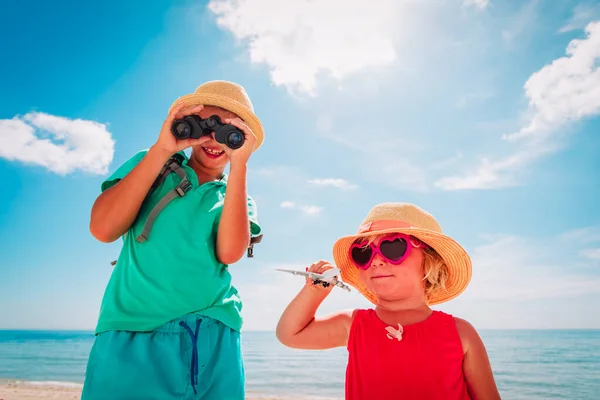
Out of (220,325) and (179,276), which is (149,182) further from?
(220,325)

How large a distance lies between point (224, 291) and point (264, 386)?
1357 centimetres

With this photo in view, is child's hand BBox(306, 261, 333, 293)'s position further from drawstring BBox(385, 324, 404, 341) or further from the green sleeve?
the green sleeve

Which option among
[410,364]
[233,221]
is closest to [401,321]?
[410,364]

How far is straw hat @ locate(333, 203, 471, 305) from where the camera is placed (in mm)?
2504

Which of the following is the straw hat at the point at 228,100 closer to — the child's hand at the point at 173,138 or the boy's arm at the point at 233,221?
the child's hand at the point at 173,138

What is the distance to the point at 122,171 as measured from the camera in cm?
215

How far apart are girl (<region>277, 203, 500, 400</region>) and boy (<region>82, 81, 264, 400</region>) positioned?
662mm

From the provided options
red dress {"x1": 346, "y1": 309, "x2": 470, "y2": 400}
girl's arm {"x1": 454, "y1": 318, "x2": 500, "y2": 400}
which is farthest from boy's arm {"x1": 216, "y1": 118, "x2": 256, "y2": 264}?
girl's arm {"x1": 454, "y1": 318, "x2": 500, "y2": 400}

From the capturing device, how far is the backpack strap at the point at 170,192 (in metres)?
1.97

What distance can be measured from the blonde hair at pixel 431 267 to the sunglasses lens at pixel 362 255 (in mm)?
44

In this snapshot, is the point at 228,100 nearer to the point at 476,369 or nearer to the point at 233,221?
the point at 233,221

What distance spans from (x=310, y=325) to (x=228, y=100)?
147 cm

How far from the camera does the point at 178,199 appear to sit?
2.09 metres

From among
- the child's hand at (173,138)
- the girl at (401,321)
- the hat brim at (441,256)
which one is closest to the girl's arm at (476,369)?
the girl at (401,321)
